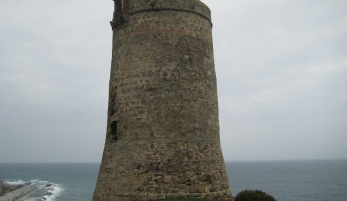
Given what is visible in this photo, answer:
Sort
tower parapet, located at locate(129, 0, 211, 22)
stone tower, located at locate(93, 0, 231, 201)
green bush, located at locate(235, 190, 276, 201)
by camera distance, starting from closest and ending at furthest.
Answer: green bush, located at locate(235, 190, 276, 201)
stone tower, located at locate(93, 0, 231, 201)
tower parapet, located at locate(129, 0, 211, 22)

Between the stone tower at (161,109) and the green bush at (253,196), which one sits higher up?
the stone tower at (161,109)

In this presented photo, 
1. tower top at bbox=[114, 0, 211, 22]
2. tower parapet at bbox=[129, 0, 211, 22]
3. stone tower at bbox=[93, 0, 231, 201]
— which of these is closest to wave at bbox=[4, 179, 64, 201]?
stone tower at bbox=[93, 0, 231, 201]

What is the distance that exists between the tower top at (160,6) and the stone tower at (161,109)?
0.03 metres

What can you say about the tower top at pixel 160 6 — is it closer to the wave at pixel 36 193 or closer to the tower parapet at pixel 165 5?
the tower parapet at pixel 165 5

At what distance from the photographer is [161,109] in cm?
1041

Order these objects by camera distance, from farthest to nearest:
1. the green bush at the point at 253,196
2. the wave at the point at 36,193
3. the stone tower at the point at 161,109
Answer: the wave at the point at 36,193
the stone tower at the point at 161,109
the green bush at the point at 253,196

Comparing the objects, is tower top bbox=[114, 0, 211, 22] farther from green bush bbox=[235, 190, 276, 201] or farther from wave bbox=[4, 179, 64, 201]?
wave bbox=[4, 179, 64, 201]

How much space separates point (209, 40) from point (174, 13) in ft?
5.77

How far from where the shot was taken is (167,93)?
34.6 feet

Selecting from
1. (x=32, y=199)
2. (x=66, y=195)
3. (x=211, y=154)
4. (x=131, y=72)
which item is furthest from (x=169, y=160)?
(x=66, y=195)

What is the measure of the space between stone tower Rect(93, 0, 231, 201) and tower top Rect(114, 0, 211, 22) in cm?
3

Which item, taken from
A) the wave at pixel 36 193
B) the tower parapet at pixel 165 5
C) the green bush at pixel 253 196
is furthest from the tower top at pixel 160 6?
the wave at pixel 36 193

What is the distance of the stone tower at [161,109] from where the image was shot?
999 cm

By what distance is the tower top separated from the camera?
11065 mm
